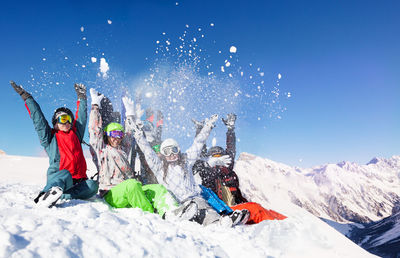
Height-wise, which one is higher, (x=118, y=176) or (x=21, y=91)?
(x=21, y=91)

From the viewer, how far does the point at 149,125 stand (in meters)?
7.06

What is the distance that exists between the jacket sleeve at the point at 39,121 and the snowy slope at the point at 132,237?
84cm

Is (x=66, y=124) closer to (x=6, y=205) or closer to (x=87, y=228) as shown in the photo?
(x=6, y=205)

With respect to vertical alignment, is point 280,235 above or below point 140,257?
below

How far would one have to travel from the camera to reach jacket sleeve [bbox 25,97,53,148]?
339cm

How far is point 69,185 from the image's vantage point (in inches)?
124

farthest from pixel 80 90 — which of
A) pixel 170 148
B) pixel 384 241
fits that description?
pixel 384 241

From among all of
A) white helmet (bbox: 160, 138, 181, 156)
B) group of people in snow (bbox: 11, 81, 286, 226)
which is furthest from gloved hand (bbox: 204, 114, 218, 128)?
white helmet (bbox: 160, 138, 181, 156)

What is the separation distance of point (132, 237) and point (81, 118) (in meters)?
2.79

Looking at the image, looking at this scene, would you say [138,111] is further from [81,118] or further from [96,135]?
[81,118]

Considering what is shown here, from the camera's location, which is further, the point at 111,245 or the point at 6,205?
the point at 6,205

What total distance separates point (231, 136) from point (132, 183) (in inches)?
181

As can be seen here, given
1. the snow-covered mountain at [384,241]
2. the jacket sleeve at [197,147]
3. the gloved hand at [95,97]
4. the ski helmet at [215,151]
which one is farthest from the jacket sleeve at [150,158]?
the snow-covered mountain at [384,241]

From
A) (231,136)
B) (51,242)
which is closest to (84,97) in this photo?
(51,242)
